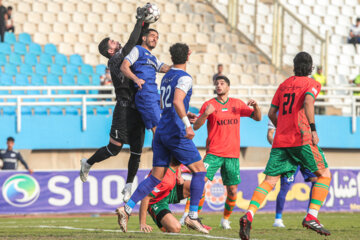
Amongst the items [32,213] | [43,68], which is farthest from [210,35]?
[32,213]

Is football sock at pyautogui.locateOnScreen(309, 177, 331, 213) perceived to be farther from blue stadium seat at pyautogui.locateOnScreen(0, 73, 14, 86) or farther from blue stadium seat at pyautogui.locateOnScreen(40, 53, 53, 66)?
blue stadium seat at pyautogui.locateOnScreen(40, 53, 53, 66)

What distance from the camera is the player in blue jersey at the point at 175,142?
348 inches

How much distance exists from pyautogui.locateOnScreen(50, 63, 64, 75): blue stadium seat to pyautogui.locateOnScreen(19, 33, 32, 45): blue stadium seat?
45.5 inches

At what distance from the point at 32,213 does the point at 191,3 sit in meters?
10.9

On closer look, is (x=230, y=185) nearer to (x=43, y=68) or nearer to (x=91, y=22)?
(x=43, y=68)

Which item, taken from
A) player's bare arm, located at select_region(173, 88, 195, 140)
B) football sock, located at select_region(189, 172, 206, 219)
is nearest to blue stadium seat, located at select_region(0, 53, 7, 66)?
football sock, located at select_region(189, 172, 206, 219)

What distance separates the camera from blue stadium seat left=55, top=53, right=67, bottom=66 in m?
22.2

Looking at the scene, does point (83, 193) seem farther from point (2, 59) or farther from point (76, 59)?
point (76, 59)

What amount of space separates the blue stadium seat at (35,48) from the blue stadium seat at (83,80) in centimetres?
145

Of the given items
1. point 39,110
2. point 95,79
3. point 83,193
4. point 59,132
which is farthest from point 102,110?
point 83,193

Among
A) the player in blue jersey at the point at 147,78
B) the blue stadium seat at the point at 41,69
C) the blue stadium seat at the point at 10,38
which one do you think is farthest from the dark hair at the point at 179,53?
the blue stadium seat at the point at 10,38

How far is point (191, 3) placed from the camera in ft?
82.8

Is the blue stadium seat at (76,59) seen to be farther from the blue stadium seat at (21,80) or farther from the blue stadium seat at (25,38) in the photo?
the blue stadium seat at (21,80)

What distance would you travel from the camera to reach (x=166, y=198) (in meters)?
9.67
